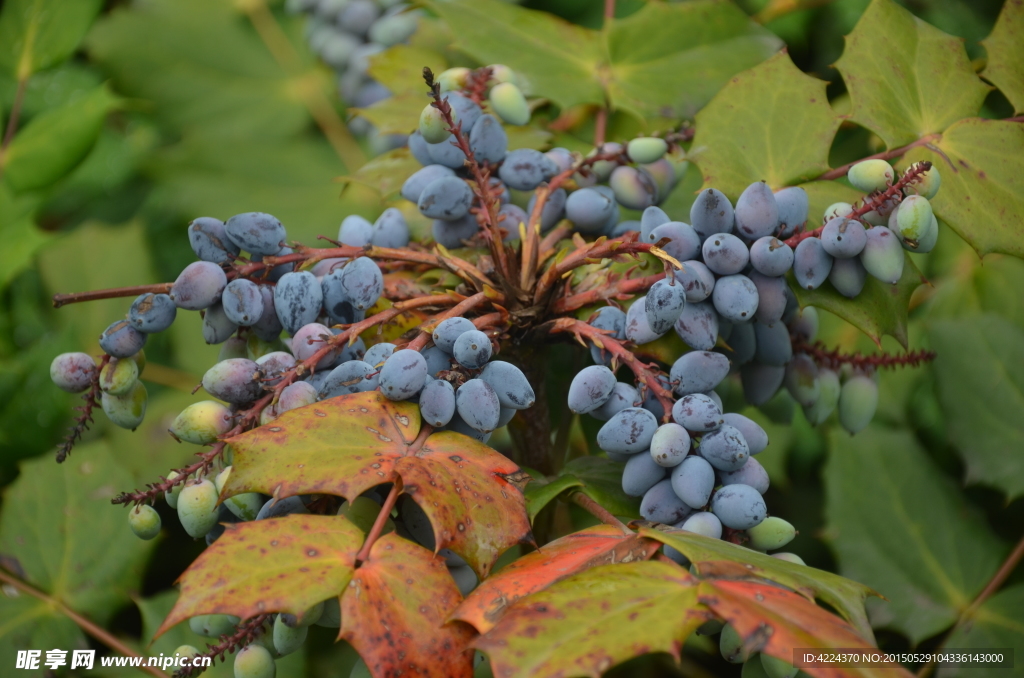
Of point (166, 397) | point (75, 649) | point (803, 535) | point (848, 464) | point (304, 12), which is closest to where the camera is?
point (75, 649)

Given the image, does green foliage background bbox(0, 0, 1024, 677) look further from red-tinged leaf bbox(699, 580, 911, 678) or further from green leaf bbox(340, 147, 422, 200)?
red-tinged leaf bbox(699, 580, 911, 678)

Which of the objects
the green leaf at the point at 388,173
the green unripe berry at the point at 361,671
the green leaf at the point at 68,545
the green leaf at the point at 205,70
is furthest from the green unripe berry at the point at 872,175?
the green leaf at the point at 205,70

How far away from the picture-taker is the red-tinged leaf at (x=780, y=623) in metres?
0.45

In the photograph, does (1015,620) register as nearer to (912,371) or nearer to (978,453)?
(978,453)

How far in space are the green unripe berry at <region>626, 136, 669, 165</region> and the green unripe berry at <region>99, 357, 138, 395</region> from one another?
0.50 m

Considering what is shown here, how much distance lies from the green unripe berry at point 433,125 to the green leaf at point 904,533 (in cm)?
73

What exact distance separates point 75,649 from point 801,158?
990mm

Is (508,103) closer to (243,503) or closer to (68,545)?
(243,503)

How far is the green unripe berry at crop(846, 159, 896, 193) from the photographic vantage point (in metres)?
0.64

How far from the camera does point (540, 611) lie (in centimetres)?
48

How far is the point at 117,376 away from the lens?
0.64 m

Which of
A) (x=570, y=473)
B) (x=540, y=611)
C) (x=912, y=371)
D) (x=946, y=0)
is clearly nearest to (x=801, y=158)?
(x=570, y=473)

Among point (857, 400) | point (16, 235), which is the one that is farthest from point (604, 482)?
point (16, 235)

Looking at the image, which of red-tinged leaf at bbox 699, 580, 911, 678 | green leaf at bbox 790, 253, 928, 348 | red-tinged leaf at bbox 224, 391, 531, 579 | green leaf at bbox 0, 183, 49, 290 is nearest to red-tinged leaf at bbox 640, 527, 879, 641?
red-tinged leaf at bbox 699, 580, 911, 678
